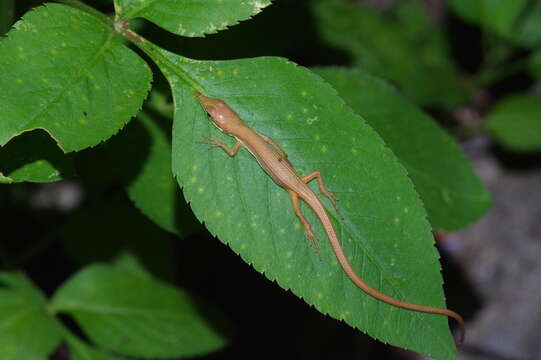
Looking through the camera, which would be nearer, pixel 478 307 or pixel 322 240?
pixel 322 240

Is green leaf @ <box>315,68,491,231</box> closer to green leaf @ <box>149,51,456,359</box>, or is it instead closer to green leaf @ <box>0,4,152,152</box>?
green leaf @ <box>149,51,456,359</box>

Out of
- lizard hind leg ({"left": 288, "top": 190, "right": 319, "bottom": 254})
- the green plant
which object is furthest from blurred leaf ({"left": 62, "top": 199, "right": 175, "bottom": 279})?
lizard hind leg ({"left": 288, "top": 190, "right": 319, "bottom": 254})

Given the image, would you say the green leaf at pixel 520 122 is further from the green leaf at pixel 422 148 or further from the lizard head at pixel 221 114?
the lizard head at pixel 221 114

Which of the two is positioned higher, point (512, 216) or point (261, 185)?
point (261, 185)

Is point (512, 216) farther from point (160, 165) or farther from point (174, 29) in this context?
point (174, 29)

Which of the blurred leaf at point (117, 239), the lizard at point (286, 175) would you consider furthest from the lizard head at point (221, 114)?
the blurred leaf at point (117, 239)

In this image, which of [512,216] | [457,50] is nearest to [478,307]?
[512,216]
